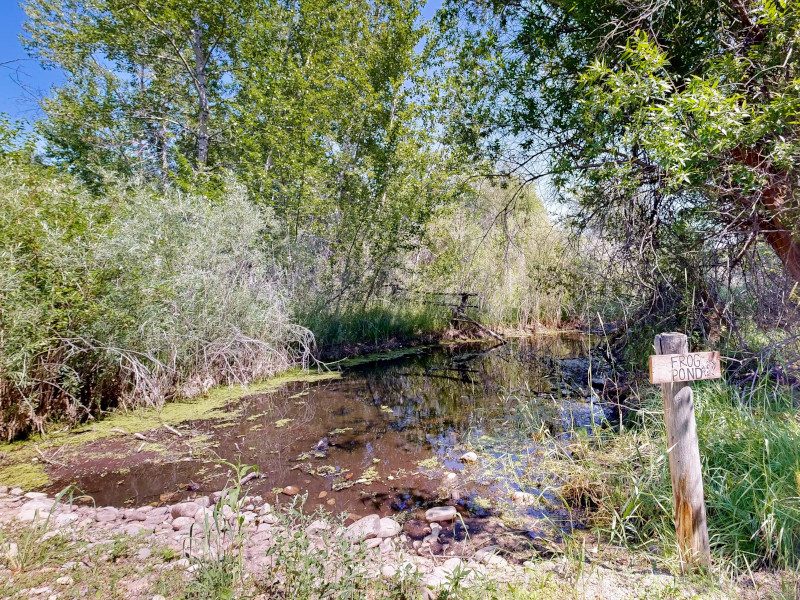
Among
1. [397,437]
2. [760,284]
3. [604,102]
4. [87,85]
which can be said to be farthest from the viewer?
[87,85]

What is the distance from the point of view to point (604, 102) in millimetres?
3092


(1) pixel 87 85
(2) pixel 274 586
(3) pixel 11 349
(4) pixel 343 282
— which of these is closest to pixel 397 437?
(2) pixel 274 586

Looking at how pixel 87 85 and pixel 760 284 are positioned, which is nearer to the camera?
pixel 760 284

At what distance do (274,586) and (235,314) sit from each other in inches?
199

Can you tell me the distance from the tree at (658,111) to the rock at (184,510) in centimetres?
412

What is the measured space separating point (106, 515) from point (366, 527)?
6.13 ft

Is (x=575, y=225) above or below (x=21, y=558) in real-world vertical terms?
above

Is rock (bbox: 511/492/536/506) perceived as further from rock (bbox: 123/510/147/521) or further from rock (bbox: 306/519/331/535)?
rock (bbox: 123/510/147/521)

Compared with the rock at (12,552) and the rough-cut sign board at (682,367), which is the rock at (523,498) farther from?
the rock at (12,552)

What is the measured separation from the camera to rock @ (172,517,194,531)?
2.59 meters

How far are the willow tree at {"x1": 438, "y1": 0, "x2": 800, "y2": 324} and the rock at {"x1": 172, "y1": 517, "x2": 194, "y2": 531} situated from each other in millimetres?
4109

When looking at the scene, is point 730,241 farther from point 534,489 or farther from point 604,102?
point 534,489

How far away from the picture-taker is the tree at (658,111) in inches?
104

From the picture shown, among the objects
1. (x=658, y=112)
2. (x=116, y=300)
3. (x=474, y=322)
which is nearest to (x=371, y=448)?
(x=116, y=300)
